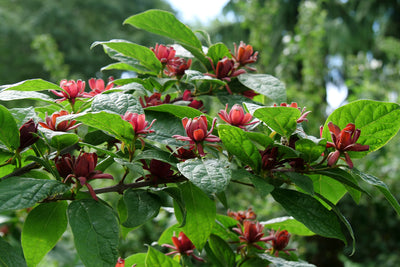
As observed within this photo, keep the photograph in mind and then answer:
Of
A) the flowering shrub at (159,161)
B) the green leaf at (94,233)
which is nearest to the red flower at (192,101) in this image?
the flowering shrub at (159,161)

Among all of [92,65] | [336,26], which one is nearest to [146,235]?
[336,26]

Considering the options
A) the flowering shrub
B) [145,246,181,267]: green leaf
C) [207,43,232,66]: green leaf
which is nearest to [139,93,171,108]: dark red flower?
the flowering shrub

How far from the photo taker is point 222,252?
0.65 metres

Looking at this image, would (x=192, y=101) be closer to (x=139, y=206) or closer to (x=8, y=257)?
(x=139, y=206)

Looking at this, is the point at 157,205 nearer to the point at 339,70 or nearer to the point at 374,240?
the point at 374,240

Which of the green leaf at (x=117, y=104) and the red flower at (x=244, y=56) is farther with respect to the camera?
the red flower at (x=244, y=56)

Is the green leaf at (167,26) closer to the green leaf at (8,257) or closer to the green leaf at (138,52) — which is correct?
the green leaf at (138,52)

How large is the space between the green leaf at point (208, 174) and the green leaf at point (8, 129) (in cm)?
20

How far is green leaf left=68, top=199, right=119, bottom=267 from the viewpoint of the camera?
403 millimetres

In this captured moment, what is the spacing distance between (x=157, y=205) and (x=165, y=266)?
0.41 ft

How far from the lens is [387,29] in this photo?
6.82 metres

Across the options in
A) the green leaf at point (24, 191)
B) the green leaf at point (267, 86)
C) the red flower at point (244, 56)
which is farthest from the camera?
the red flower at point (244, 56)

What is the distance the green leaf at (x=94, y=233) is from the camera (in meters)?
0.40

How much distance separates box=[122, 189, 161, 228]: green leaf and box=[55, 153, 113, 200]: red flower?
4 centimetres
